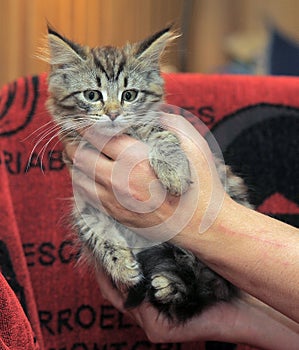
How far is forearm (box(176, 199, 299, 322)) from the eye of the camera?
966mm

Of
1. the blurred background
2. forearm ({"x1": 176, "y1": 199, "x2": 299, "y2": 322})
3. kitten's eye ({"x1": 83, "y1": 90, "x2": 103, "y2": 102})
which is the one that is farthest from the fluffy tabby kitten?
the blurred background

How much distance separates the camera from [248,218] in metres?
1.03

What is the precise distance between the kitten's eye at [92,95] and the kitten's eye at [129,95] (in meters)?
0.05

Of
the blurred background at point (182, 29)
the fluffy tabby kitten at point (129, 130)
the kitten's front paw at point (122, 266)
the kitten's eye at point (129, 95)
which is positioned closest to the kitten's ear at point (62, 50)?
the fluffy tabby kitten at point (129, 130)

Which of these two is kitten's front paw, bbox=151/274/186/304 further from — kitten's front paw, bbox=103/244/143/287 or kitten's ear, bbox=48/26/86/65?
kitten's ear, bbox=48/26/86/65

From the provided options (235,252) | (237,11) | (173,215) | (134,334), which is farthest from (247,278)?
(237,11)

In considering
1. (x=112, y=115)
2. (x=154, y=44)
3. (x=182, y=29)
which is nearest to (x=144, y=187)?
(x=112, y=115)

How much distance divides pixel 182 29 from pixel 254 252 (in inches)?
78.7

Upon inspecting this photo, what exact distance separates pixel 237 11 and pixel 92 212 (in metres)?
2.22

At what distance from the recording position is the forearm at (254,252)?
97cm

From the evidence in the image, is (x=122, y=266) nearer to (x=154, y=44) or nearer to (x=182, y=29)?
(x=154, y=44)

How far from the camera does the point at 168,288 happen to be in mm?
1106

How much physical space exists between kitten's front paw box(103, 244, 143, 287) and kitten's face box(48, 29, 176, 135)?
23cm

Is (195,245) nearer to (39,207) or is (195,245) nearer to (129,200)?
(129,200)
